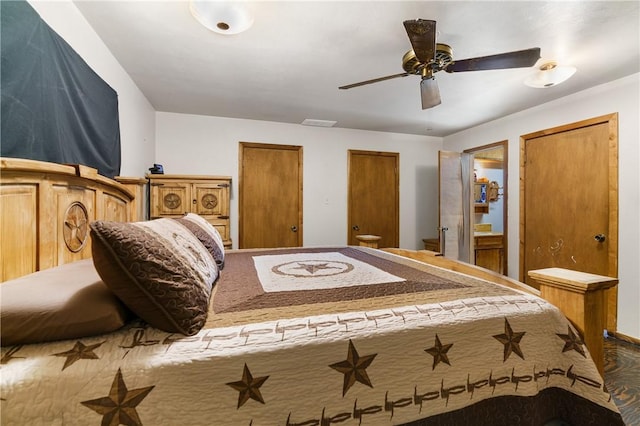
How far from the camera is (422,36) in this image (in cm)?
141

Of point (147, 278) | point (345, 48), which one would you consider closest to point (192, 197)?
point (345, 48)

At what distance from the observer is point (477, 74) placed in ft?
7.88

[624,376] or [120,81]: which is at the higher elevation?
[120,81]

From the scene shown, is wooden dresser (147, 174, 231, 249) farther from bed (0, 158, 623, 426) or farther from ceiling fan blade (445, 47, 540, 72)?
ceiling fan blade (445, 47, 540, 72)

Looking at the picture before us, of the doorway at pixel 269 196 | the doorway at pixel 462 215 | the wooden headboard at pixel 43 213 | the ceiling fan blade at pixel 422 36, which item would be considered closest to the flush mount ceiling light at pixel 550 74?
the ceiling fan blade at pixel 422 36

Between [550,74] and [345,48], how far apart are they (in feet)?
5.57

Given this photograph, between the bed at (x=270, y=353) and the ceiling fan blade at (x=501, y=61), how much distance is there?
1.35m

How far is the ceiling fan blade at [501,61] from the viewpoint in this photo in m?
1.55

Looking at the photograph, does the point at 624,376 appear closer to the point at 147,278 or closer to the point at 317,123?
the point at 147,278

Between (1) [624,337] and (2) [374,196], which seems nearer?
(1) [624,337]

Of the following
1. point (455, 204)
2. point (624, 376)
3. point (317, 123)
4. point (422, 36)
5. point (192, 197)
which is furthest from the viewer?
point (455, 204)

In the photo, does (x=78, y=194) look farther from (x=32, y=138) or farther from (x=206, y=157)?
(x=206, y=157)

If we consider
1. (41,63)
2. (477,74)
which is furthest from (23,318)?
(477,74)

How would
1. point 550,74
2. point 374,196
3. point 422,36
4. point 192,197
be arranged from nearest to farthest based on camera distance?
point 422,36
point 550,74
point 192,197
point 374,196
